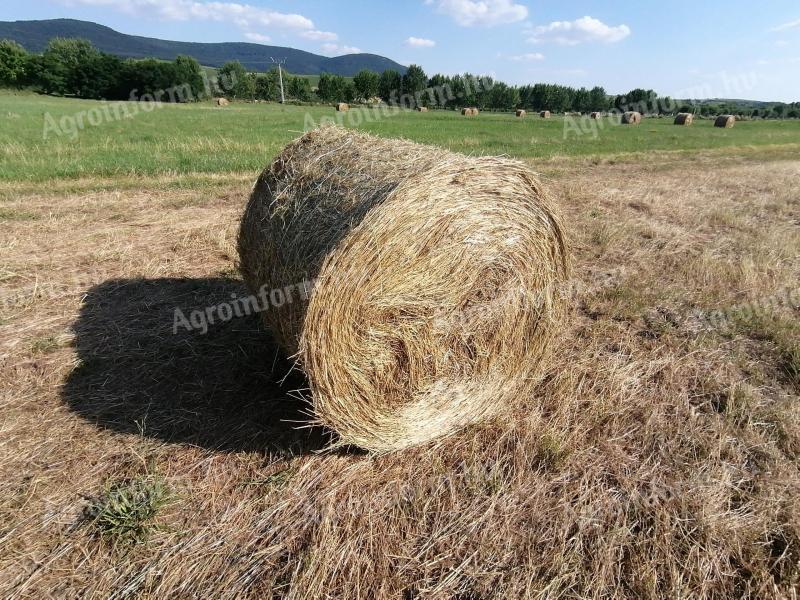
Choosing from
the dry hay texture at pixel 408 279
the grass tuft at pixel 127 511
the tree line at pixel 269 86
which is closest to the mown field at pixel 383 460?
the grass tuft at pixel 127 511

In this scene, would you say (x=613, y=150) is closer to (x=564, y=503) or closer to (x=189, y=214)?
(x=189, y=214)

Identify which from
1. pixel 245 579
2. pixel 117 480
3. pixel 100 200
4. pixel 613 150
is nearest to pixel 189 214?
pixel 100 200

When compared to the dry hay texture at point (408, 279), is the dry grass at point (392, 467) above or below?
below

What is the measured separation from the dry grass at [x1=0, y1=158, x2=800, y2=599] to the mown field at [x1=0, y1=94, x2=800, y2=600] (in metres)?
0.01

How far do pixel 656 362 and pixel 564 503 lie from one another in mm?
2063

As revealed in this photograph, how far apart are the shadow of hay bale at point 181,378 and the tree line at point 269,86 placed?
61.2 meters

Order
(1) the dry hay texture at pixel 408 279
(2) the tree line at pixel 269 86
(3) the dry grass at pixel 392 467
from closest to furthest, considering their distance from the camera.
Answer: (3) the dry grass at pixel 392 467 → (1) the dry hay texture at pixel 408 279 → (2) the tree line at pixel 269 86

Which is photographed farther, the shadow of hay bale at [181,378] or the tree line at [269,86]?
the tree line at [269,86]

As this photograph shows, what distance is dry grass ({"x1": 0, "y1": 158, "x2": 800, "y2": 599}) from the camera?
Result: 2.32 meters

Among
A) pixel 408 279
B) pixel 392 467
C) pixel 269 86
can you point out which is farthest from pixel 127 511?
pixel 269 86

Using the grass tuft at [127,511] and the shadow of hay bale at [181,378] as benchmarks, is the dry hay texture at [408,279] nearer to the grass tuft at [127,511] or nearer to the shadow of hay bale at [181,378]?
the shadow of hay bale at [181,378]

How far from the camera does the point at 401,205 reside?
2.71 m

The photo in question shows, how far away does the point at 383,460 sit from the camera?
315 centimetres

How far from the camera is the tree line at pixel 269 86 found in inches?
2436
